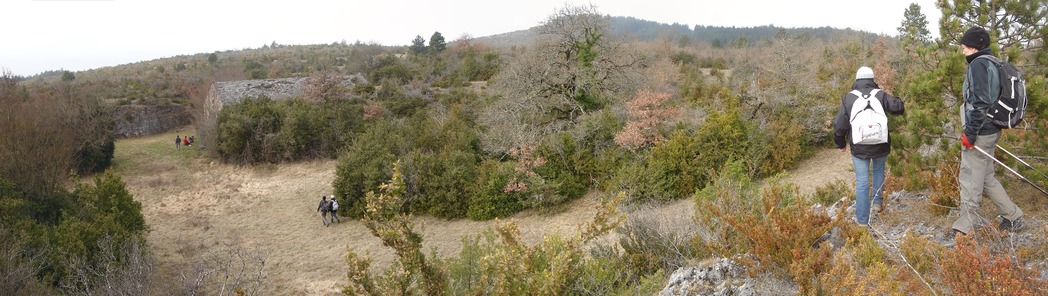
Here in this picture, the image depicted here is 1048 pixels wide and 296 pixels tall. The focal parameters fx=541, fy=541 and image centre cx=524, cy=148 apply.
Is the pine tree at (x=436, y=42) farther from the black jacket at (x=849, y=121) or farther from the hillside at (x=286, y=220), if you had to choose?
the black jacket at (x=849, y=121)

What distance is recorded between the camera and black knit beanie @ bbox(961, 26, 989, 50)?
3.67 m

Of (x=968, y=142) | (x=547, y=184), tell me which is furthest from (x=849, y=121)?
(x=547, y=184)

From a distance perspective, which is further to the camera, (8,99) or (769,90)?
(8,99)

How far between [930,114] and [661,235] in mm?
2877

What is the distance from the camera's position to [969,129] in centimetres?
375

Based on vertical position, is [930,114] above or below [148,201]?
above

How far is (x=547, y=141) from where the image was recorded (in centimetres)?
1386

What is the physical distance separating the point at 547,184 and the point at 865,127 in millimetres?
8885

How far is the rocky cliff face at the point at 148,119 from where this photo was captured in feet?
83.9

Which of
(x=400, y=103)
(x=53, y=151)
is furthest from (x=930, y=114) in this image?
(x=400, y=103)

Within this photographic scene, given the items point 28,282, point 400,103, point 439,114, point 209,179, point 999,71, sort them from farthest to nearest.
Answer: point 400,103
point 439,114
point 209,179
point 28,282
point 999,71

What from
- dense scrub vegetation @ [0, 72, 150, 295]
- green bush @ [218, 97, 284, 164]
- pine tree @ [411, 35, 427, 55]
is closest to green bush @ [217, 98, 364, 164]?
green bush @ [218, 97, 284, 164]

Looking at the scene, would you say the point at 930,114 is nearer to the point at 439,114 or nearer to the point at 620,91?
the point at 620,91

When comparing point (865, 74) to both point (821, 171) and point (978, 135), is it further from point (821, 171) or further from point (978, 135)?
point (821, 171)
